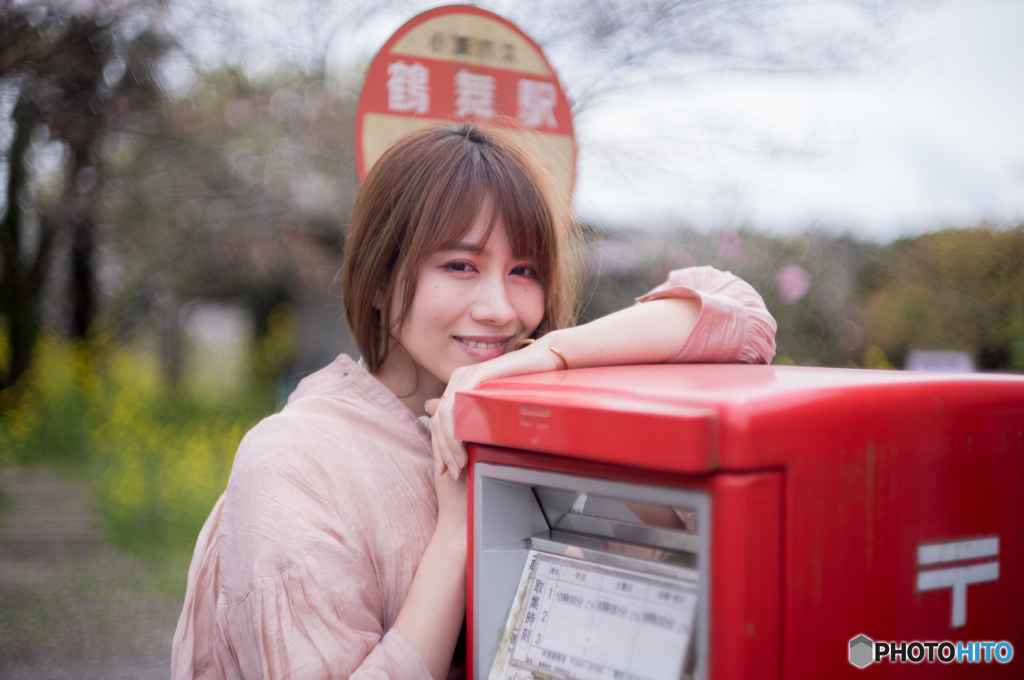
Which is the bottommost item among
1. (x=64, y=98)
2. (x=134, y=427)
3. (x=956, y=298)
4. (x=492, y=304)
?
(x=134, y=427)

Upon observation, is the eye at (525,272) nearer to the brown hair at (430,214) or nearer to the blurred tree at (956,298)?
the brown hair at (430,214)

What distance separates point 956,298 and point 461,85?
13.3 ft

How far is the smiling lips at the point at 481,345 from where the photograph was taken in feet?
3.99

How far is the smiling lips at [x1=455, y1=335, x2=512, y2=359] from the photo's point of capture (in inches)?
47.9

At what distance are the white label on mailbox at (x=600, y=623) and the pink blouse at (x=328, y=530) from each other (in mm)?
200

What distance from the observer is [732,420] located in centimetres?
67

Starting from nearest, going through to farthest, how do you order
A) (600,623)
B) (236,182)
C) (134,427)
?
1. (600,623)
2. (236,182)
3. (134,427)

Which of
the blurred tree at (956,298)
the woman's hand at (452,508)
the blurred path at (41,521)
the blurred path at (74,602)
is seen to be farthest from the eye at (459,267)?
the blurred tree at (956,298)

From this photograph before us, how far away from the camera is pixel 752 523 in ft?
2.21

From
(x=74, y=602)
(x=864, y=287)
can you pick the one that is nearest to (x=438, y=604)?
(x=74, y=602)

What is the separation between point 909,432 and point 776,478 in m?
0.19

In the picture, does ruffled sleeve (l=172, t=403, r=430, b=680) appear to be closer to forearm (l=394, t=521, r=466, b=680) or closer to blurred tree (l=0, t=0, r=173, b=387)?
forearm (l=394, t=521, r=466, b=680)

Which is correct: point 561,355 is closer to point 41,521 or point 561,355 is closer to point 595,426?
point 595,426

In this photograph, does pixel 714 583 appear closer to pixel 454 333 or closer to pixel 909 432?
pixel 909 432
